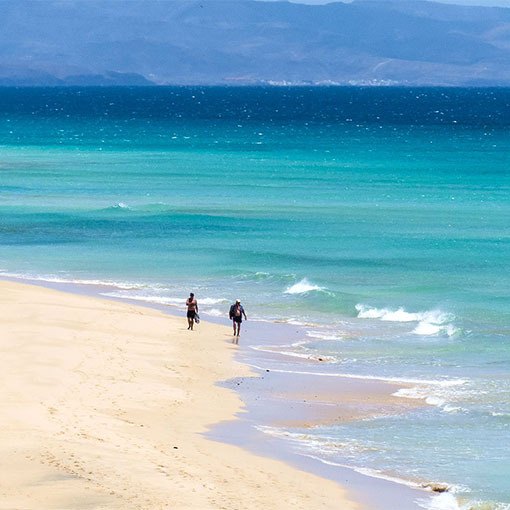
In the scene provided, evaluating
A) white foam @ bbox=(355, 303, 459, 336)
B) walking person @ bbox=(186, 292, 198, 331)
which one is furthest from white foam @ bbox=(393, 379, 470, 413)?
walking person @ bbox=(186, 292, 198, 331)

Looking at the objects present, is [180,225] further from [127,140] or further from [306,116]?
[306,116]

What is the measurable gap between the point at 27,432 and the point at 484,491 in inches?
290

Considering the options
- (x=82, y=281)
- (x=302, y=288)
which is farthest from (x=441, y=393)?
(x=82, y=281)

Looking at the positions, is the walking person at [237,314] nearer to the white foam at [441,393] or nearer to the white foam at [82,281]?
the white foam at [441,393]

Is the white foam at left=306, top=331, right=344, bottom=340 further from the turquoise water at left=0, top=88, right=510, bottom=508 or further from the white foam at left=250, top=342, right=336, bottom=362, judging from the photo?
the white foam at left=250, top=342, right=336, bottom=362

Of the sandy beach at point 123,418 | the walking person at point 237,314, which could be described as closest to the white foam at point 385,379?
the sandy beach at point 123,418

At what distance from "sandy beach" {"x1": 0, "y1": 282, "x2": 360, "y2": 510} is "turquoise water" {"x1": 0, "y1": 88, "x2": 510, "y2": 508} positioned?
7.67ft

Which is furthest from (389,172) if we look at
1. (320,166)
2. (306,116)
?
(306,116)

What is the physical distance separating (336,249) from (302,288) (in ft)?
28.2

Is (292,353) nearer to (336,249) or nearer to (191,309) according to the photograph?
(191,309)

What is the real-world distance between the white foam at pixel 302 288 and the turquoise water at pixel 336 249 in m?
0.11

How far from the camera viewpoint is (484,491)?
1720cm

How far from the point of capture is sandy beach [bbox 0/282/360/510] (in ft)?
51.5

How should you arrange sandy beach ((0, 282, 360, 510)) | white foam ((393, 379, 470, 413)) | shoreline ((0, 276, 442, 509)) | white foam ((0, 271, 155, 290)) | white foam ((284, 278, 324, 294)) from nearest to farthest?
1. sandy beach ((0, 282, 360, 510))
2. shoreline ((0, 276, 442, 509))
3. white foam ((393, 379, 470, 413))
4. white foam ((284, 278, 324, 294))
5. white foam ((0, 271, 155, 290))
